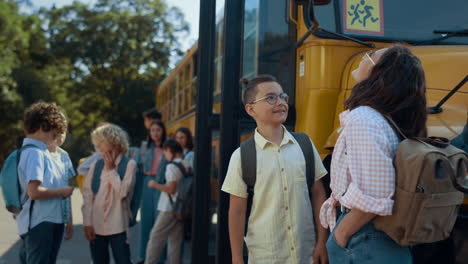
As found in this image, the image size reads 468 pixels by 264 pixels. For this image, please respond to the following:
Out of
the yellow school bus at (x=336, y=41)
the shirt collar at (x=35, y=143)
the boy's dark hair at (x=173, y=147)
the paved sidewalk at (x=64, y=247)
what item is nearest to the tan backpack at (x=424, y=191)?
the yellow school bus at (x=336, y=41)

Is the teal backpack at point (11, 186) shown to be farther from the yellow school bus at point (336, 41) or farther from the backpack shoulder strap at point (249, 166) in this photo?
the backpack shoulder strap at point (249, 166)

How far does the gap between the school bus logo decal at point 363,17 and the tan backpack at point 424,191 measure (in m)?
1.68

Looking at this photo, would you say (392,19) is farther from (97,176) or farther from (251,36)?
(97,176)

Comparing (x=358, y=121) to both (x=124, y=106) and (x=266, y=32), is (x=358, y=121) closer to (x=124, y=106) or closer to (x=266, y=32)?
(x=266, y=32)

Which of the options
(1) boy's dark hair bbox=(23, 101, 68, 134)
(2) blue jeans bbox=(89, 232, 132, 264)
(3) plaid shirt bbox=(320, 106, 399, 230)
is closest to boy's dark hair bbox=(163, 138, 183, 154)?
(2) blue jeans bbox=(89, 232, 132, 264)

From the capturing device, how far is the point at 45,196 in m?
3.21

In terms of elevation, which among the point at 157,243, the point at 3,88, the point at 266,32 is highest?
the point at 3,88

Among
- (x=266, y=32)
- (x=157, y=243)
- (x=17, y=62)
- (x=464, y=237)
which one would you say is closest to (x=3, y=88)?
(x=17, y=62)

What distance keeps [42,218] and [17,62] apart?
80.1ft

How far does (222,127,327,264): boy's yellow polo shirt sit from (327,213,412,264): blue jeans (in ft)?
2.19

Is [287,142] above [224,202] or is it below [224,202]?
above

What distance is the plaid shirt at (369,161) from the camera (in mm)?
1621

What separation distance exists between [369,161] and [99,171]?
2.73 metres

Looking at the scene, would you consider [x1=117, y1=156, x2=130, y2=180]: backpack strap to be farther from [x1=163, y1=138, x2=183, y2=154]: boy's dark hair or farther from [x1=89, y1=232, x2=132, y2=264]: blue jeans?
[x1=163, y1=138, x2=183, y2=154]: boy's dark hair
